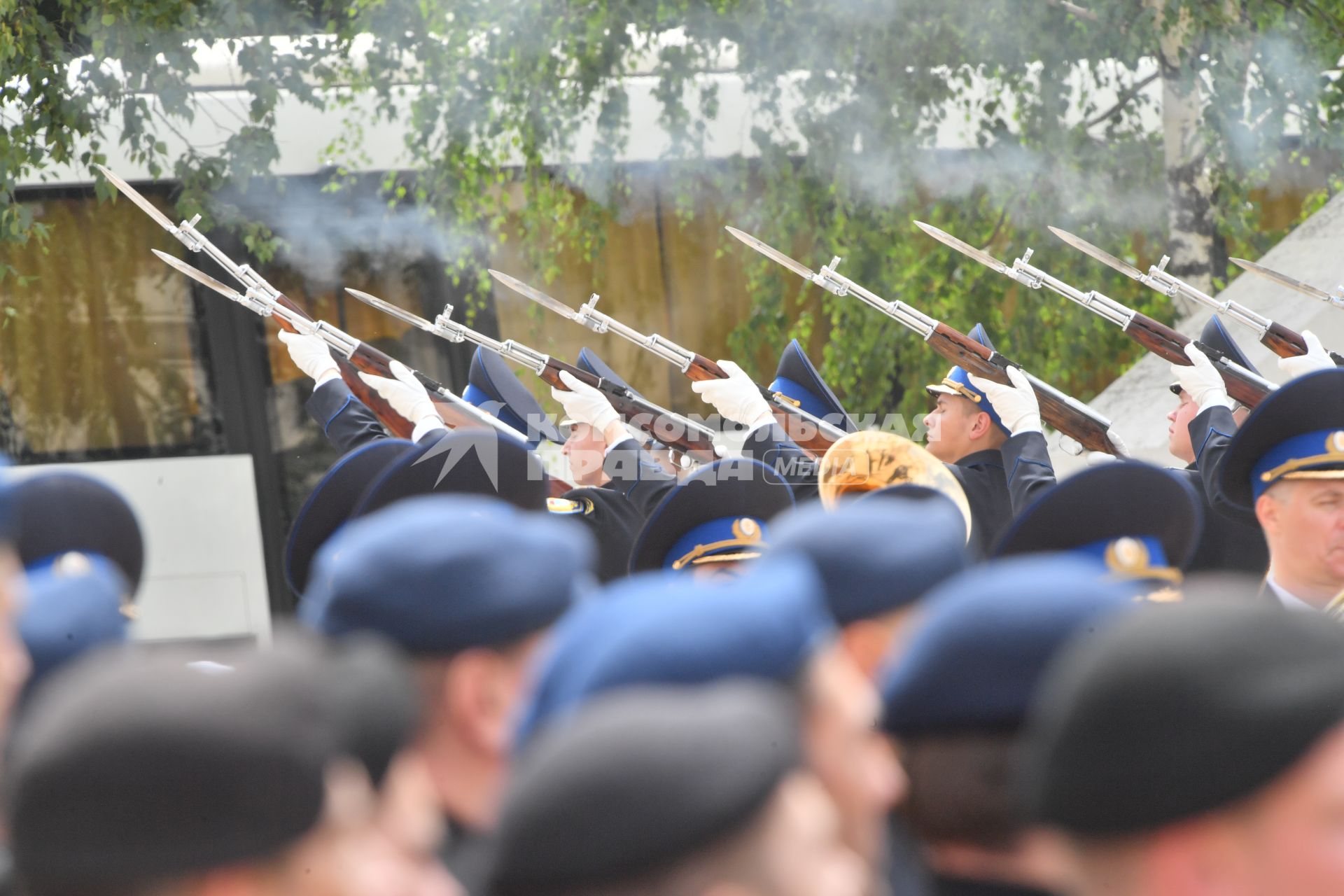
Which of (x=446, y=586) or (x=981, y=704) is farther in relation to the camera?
(x=446, y=586)

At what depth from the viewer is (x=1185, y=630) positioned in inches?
42.0

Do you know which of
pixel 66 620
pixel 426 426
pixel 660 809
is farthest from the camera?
pixel 426 426

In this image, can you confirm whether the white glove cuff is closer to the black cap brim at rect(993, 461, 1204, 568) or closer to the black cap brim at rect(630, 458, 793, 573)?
the black cap brim at rect(630, 458, 793, 573)

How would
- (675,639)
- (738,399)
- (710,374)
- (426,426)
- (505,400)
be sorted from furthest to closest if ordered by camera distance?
(710,374) → (505,400) → (738,399) → (426,426) → (675,639)

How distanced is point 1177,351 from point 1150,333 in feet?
0.62

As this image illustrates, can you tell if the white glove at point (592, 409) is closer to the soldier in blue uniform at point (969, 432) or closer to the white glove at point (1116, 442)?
the soldier in blue uniform at point (969, 432)

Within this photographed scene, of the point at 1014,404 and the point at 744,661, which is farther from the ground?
the point at 744,661

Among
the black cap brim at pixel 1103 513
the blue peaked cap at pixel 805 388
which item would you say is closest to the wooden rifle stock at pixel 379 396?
the blue peaked cap at pixel 805 388

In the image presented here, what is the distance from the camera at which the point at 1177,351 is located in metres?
5.79

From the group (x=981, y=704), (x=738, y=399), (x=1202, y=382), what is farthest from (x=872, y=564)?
(x=738, y=399)

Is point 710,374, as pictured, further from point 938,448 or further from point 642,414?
point 938,448

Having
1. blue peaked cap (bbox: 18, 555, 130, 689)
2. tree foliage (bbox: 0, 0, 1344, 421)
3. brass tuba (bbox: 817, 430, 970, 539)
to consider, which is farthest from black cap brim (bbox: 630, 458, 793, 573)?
tree foliage (bbox: 0, 0, 1344, 421)

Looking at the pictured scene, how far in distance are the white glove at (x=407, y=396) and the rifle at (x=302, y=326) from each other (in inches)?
3.1

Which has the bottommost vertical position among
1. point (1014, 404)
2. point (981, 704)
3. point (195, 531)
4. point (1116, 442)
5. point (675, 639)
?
point (195, 531)
